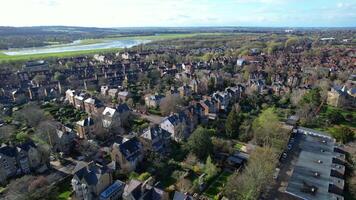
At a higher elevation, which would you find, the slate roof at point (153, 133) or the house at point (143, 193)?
the slate roof at point (153, 133)

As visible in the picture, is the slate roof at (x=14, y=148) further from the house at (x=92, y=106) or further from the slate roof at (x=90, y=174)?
the house at (x=92, y=106)

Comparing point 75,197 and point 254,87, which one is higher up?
point 254,87

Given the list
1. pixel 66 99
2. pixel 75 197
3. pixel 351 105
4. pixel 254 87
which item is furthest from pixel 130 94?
pixel 351 105

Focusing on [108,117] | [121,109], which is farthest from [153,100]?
[108,117]

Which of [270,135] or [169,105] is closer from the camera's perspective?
[270,135]

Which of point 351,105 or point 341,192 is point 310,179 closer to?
point 341,192

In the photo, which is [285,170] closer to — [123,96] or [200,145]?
[200,145]

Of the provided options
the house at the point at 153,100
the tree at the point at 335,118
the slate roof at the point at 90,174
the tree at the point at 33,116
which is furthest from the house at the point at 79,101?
the tree at the point at 335,118
